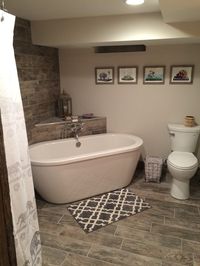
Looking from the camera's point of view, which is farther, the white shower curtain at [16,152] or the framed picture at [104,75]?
the framed picture at [104,75]

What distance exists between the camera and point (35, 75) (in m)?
3.02

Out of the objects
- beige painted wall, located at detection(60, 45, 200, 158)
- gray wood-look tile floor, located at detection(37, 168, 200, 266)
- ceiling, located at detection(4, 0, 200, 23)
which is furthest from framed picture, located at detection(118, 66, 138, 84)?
gray wood-look tile floor, located at detection(37, 168, 200, 266)

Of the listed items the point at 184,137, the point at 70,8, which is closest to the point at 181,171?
the point at 184,137

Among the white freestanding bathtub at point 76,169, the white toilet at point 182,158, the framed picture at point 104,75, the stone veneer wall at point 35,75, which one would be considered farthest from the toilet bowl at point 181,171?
A: the stone veneer wall at point 35,75

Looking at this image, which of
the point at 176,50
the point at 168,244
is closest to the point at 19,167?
the point at 168,244

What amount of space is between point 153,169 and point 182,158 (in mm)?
524

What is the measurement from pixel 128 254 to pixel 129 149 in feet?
4.10

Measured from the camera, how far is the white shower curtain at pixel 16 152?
108 centimetres

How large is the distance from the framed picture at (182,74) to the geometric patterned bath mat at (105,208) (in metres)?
1.70

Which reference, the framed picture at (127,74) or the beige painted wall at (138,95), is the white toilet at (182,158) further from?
the framed picture at (127,74)

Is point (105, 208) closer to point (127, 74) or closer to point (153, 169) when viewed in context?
point (153, 169)

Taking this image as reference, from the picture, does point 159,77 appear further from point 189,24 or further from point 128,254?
point 128,254

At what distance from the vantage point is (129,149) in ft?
9.50

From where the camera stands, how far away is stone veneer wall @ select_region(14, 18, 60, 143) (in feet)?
8.89
